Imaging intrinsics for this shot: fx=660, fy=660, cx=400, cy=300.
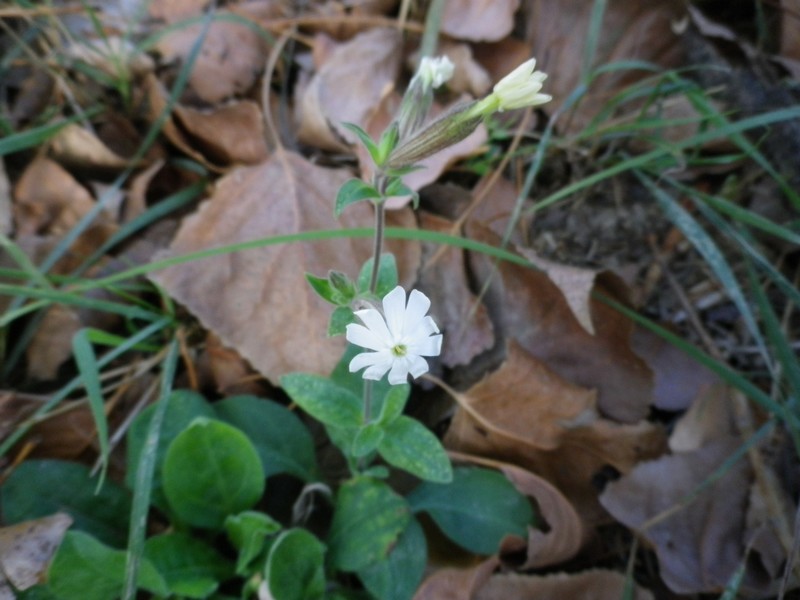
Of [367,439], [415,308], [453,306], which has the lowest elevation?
[453,306]

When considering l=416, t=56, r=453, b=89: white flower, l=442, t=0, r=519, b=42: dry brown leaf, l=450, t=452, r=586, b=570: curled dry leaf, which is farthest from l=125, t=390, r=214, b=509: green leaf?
l=442, t=0, r=519, b=42: dry brown leaf

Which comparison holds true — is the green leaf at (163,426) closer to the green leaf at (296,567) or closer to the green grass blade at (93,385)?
the green grass blade at (93,385)

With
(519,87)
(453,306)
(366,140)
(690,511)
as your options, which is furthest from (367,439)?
(690,511)

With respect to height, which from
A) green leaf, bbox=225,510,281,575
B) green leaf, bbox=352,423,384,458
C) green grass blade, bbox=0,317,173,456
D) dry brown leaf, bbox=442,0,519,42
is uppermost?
dry brown leaf, bbox=442,0,519,42

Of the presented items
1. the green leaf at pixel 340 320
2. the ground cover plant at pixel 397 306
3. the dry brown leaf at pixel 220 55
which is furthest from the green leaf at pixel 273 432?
the dry brown leaf at pixel 220 55

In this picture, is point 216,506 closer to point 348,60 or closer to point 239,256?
point 239,256

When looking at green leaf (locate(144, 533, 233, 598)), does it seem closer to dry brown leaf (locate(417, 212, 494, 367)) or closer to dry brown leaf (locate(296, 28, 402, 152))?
dry brown leaf (locate(417, 212, 494, 367))

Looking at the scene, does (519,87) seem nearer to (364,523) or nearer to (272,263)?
(272,263)
